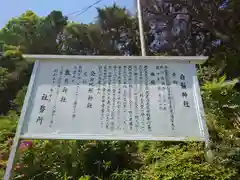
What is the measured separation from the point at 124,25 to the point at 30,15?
4196 mm

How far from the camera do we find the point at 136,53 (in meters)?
12.1

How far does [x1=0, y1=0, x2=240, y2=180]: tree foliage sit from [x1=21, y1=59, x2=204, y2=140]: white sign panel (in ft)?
1.31

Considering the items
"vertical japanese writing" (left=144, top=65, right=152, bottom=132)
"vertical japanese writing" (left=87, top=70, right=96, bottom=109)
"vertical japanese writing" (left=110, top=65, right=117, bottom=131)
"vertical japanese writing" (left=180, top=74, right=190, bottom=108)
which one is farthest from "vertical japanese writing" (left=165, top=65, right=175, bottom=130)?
"vertical japanese writing" (left=87, top=70, right=96, bottom=109)

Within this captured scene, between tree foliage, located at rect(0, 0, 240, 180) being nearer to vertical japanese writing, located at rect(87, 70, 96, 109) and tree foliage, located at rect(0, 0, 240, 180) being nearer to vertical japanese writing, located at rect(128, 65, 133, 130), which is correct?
vertical japanese writing, located at rect(128, 65, 133, 130)

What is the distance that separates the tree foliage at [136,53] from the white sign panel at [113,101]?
0.40 metres

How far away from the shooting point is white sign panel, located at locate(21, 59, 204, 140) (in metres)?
3.86

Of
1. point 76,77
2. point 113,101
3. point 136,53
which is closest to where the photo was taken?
point 113,101

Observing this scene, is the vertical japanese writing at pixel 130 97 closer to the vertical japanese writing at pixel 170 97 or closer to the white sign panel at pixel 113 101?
the white sign panel at pixel 113 101

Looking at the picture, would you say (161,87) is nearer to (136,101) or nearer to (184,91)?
(184,91)

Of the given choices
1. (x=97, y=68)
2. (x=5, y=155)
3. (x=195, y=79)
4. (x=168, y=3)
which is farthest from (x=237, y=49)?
(x=5, y=155)

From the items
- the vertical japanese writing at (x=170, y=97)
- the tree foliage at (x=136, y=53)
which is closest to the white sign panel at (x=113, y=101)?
the vertical japanese writing at (x=170, y=97)

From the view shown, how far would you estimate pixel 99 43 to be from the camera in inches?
471

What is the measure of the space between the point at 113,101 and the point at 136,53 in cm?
817

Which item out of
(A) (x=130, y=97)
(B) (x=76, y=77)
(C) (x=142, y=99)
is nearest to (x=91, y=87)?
(B) (x=76, y=77)
